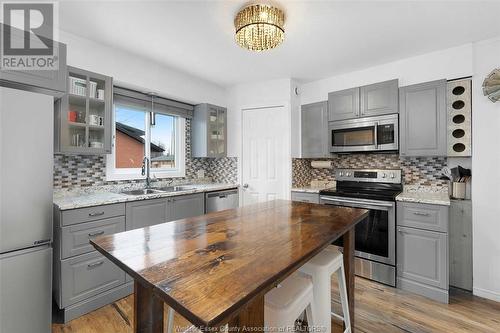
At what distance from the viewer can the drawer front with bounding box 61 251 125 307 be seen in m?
1.94

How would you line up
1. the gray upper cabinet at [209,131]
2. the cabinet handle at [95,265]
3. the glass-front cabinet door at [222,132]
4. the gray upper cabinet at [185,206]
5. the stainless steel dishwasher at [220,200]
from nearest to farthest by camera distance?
the cabinet handle at [95,265], the gray upper cabinet at [185,206], the stainless steel dishwasher at [220,200], the gray upper cabinet at [209,131], the glass-front cabinet door at [222,132]

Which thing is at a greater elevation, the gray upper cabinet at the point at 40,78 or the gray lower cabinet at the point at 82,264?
the gray upper cabinet at the point at 40,78

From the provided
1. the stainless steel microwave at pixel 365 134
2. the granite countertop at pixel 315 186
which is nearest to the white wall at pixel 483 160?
the stainless steel microwave at pixel 365 134

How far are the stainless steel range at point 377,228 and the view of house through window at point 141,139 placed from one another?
2267 mm

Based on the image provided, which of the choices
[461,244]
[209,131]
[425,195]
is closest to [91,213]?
[209,131]

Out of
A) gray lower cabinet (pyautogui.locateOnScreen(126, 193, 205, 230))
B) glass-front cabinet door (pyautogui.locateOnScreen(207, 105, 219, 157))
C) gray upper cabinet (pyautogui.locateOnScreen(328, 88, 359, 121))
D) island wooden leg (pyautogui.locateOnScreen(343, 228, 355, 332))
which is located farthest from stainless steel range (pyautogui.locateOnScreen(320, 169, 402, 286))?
glass-front cabinet door (pyautogui.locateOnScreen(207, 105, 219, 157))

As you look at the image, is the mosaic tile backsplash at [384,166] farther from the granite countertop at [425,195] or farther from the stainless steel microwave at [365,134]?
the stainless steel microwave at [365,134]

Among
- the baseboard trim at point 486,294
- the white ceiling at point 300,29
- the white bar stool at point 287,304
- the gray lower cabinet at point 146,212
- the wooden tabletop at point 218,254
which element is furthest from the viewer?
the gray lower cabinet at point 146,212

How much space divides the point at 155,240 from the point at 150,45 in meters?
2.12

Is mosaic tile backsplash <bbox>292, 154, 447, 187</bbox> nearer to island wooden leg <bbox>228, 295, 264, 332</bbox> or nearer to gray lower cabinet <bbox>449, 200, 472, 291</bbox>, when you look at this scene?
gray lower cabinet <bbox>449, 200, 472, 291</bbox>

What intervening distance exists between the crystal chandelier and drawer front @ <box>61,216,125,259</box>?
6.45 feet

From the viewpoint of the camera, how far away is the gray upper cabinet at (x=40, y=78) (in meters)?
1.78

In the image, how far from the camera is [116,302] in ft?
7.32

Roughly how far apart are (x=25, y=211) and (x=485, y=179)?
3.81m
